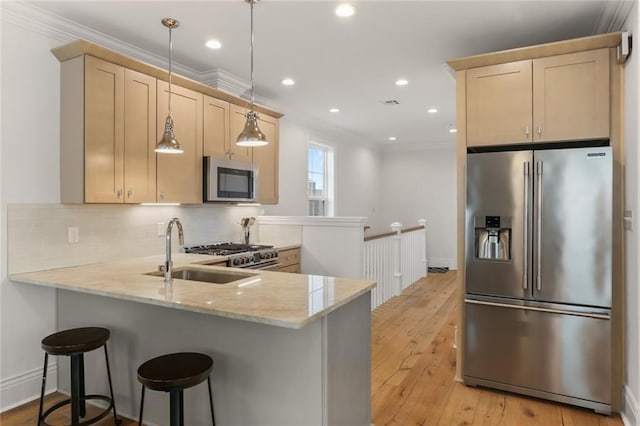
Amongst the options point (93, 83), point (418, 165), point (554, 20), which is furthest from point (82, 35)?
point (418, 165)

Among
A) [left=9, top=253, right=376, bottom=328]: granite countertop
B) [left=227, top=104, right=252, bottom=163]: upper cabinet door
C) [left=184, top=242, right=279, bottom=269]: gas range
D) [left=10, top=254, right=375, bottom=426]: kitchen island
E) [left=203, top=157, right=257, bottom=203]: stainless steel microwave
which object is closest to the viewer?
[left=9, top=253, right=376, bottom=328]: granite countertop

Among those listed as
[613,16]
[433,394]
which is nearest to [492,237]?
[433,394]

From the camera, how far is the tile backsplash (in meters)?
2.70

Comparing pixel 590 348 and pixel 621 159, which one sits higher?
pixel 621 159

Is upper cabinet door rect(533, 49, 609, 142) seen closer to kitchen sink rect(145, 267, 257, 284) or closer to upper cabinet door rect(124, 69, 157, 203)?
kitchen sink rect(145, 267, 257, 284)

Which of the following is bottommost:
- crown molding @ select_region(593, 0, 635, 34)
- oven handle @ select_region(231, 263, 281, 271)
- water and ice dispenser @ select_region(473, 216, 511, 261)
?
oven handle @ select_region(231, 263, 281, 271)

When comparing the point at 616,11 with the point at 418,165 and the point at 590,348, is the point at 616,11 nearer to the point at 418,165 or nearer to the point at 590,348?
the point at 590,348

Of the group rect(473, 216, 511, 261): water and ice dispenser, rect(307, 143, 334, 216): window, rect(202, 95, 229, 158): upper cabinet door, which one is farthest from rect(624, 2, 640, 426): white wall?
rect(307, 143, 334, 216): window

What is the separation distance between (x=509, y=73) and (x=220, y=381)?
111 inches

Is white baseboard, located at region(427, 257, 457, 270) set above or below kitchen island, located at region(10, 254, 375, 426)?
below

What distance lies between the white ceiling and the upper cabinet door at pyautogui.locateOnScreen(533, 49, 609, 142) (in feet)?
1.08

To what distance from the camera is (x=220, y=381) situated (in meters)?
2.18

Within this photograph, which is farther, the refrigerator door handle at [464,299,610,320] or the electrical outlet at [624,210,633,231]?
the refrigerator door handle at [464,299,610,320]

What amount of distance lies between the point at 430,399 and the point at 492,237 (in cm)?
122
